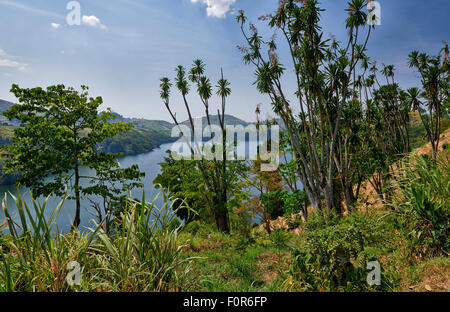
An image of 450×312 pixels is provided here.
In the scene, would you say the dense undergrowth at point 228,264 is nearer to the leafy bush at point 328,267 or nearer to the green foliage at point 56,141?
the leafy bush at point 328,267

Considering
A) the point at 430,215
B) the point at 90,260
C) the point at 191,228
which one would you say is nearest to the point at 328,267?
the point at 430,215

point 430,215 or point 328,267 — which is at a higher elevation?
point 430,215

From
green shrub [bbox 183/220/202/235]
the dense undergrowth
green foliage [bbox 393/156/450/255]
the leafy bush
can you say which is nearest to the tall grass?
the dense undergrowth

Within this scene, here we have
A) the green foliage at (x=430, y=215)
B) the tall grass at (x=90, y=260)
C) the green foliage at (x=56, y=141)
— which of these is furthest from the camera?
the green foliage at (x=56, y=141)

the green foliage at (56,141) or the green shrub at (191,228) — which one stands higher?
the green foliage at (56,141)

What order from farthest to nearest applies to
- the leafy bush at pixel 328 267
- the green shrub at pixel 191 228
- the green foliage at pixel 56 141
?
the green shrub at pixel 191 228 < the green foliage at pixel 56 141 < the leafy bush at pixel 328 267

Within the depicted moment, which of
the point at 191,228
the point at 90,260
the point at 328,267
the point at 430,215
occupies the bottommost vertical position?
the point at 191,228

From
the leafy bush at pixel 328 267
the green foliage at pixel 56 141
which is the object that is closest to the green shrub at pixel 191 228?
the green foliage at pixel 56 141

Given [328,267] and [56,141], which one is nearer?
[328,267]

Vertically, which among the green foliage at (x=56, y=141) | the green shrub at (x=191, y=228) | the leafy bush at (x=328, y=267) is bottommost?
the green shrub at (x=191, y=228)

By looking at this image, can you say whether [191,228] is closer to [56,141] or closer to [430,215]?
[56,141]

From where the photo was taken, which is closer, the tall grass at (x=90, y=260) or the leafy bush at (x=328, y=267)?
the tall grass at (x=90, y=260)
